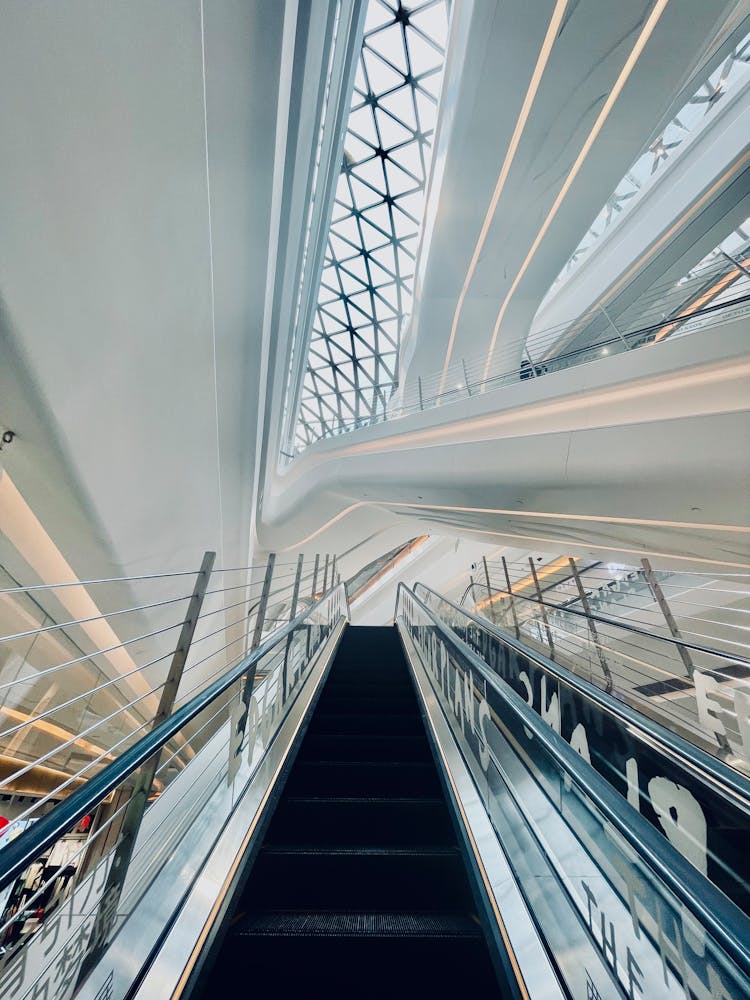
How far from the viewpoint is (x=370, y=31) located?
791cm

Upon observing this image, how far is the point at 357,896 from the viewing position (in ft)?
4.58

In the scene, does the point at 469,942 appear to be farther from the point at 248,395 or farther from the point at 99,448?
the point at 248,395

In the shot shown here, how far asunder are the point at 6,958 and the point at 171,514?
16.3 feet

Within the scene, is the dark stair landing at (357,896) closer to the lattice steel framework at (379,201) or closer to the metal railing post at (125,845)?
the metal railing post at (125,845)

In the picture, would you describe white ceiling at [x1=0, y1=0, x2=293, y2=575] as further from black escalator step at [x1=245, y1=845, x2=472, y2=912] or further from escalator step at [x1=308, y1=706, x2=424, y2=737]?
black escalator step at [x1=245, y1=845, x2=472, y2=912]

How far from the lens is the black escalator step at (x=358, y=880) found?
1381 mm

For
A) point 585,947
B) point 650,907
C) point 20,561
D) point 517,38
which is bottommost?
point 585,947

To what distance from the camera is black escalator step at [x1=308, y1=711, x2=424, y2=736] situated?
2.56m

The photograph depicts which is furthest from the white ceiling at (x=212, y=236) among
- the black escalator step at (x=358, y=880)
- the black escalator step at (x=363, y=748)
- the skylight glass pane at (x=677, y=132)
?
the black escalator step at (x=358, y=880)

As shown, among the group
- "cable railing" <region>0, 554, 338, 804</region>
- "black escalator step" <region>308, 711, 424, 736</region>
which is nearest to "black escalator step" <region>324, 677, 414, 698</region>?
"black escalator step" <region>308, 711, 424, 736</region>

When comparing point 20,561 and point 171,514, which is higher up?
point 171,514

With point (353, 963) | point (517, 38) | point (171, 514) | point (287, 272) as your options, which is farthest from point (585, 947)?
point (517, 38)

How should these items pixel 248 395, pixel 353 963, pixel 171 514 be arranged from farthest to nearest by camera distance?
pixel 248 395 → pixel 171 514 → pixel 353 963

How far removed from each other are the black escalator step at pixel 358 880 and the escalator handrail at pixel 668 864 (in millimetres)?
663
